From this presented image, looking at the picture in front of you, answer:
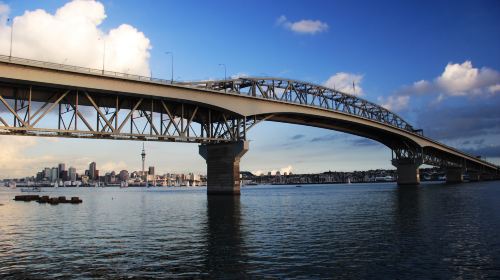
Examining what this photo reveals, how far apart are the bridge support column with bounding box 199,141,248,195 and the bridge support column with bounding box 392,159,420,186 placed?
9495 centimetres

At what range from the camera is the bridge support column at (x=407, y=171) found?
15425cm

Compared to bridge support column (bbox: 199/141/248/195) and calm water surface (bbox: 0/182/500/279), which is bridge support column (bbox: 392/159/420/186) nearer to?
bridge support column (bbox: 199/141/248/195)

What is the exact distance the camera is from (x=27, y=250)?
24812 mm

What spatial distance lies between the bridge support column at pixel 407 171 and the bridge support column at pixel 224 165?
312ft

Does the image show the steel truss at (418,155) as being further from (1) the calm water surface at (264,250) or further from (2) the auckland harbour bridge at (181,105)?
(1) the calm water surface at (264,250)

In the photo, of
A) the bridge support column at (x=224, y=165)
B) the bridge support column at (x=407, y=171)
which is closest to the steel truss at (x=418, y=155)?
the bridge support column at (x=407, y=171)

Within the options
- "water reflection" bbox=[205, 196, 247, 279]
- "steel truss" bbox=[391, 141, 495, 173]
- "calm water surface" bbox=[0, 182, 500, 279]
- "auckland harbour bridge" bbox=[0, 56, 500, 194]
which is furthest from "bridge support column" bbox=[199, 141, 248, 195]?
"steel truss" bbox=[391, 141, 495, 173]

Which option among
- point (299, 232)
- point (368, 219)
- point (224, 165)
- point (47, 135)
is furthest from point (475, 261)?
point (224, 165)

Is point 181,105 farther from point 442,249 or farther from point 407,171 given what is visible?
point 407,171

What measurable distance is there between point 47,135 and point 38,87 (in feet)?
21.9

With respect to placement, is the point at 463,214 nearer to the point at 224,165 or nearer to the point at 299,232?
the point at 299,232

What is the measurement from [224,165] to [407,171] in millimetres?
99212

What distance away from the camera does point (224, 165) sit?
8069cm

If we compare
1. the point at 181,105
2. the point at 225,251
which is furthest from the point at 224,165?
the point at 225,251
